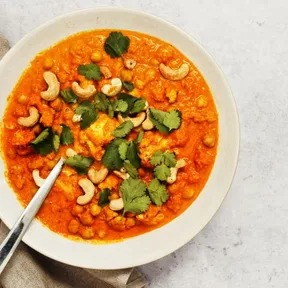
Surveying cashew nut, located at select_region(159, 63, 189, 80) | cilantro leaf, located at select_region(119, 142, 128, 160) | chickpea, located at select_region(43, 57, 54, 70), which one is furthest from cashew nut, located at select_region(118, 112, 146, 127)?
chickpea, located at select_region(43, 57, 54, 70)

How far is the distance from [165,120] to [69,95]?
499 millimetres

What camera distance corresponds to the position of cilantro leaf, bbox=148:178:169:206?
2648mm

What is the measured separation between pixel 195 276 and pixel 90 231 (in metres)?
0.71

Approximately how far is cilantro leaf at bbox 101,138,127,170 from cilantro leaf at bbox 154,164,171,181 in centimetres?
18

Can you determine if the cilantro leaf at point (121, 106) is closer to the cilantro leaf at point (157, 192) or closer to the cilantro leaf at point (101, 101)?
the cilantro leaf at point (101, 101)

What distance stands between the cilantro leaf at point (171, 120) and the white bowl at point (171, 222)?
0.24 metres

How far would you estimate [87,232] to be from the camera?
2.72 m

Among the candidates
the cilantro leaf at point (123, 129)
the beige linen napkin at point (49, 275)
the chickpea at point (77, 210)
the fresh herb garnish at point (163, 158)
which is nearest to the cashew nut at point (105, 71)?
the cilantro leaf at point (123, 129)

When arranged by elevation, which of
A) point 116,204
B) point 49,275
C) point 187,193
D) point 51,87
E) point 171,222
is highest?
point 51,87

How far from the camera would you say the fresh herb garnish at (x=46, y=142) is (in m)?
2.63

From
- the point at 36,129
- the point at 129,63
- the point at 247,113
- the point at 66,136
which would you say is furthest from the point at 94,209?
the point at 247,113

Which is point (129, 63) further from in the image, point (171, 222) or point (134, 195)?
point (171, 222)

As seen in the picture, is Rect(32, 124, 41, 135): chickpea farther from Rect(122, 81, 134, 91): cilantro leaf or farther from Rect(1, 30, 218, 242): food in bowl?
Rect(122, 81, 134, 91): cilantro leaf

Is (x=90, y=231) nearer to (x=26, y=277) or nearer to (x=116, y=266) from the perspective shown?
(x=116, y=266)
